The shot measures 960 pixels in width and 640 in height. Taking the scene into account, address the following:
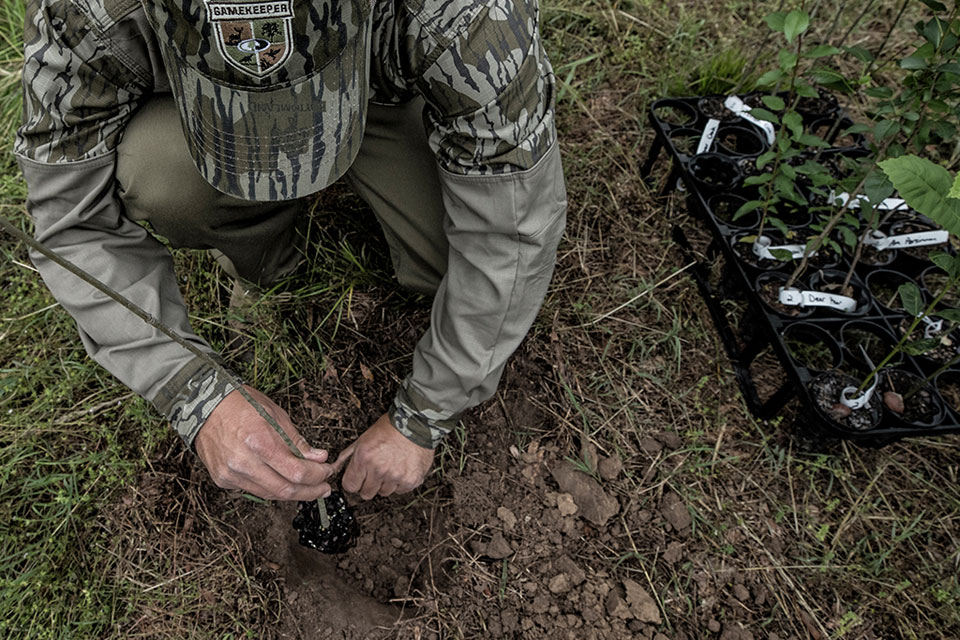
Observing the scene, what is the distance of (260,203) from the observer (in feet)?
4.91

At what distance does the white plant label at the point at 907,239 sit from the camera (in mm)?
1773

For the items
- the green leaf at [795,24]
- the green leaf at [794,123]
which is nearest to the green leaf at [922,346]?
the green leaf at [794,123]

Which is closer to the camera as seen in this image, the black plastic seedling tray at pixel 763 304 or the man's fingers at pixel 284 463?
the man's fingers at pixel 284 463

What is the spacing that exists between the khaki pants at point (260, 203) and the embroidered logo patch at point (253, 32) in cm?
53

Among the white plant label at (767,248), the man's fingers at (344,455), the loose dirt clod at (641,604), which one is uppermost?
the white plant label at (767,248)

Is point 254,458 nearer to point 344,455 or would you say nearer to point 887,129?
point 344,455

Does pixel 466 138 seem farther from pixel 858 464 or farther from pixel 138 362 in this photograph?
pixel 858 464

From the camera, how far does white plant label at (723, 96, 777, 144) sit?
77.5 inches

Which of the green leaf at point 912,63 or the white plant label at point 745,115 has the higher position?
the green leaf at point 912,63

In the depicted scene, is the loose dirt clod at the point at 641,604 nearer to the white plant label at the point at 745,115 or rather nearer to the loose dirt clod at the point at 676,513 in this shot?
the loose dirt clod at the point at 676,513

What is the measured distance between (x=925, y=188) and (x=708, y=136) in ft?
2.74

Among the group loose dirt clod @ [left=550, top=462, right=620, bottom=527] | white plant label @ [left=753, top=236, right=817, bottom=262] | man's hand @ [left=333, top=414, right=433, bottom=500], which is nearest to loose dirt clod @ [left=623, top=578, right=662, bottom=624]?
loose dirt clod @ [left=550, top=462, right=620, bottom=527]

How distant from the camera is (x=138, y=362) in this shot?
1331 mm

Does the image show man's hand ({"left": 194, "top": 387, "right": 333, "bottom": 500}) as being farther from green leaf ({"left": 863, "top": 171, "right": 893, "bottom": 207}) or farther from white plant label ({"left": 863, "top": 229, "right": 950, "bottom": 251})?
white plant label ({"left": 863, "top": 229, "right": 950, "bottom": 251})
